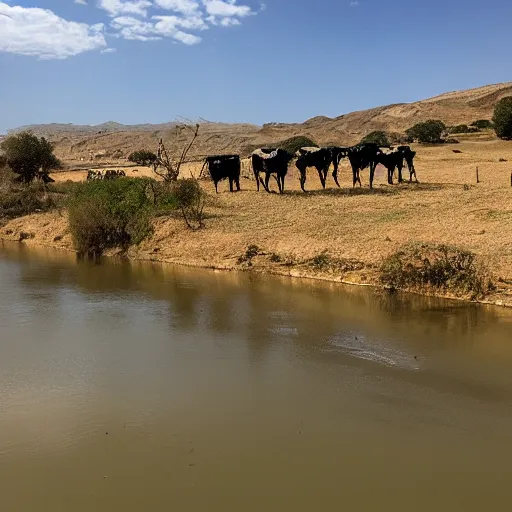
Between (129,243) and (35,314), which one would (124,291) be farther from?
(129,243)

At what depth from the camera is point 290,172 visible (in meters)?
25.6

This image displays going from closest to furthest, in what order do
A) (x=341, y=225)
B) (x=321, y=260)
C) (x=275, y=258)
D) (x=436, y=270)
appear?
(x=436, y=270) → (x=321, y=260) → (x=275, y=258) → (x=341, y=225)

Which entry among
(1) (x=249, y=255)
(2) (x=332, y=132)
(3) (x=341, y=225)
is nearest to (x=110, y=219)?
(1) (x=249, y=255)

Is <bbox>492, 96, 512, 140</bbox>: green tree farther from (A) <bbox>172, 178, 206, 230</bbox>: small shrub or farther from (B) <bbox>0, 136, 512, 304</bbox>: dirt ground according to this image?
(A) <bbox>172, 178, 206, 230</bbox>: small shrub

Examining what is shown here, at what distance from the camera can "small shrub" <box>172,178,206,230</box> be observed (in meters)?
17.1

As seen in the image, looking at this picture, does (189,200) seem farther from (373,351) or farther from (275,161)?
(373,351)

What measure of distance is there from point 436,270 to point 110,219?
33.0 feet

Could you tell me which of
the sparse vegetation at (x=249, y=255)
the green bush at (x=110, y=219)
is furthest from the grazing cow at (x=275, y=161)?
the sparse vegetation at (x=249, y=255)

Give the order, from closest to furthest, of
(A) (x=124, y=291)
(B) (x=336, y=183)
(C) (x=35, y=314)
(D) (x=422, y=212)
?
(C) (x=35, y=314) < (A) (x=124, y=291) < (D) (x=422, y=212) < (B) (x=336, y=183)

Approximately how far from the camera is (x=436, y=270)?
36.1ft

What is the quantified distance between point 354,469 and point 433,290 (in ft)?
20.4

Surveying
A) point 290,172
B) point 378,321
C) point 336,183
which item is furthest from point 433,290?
point 290,172

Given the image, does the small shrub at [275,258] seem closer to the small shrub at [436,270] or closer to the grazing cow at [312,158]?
the small shrub at [436,270]

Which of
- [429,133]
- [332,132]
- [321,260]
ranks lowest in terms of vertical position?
[321,260]
